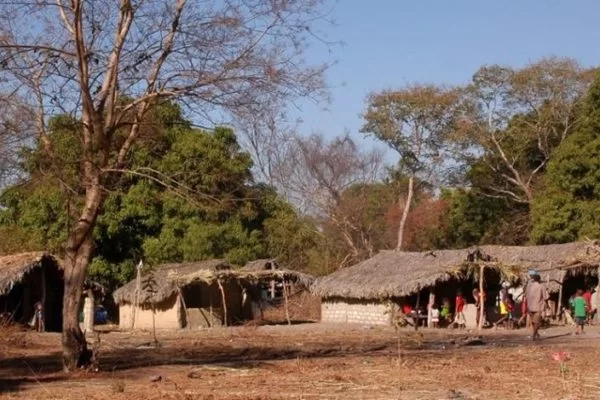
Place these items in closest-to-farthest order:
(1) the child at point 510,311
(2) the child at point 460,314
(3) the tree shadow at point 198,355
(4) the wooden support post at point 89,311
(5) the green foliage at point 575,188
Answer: (3) the tree shadow at point 198,355, (1) the child at point 510,311, (4) the wooden support post at point 89,311, (2) the child at point 460,314, (5) the green foliage at point 575,188

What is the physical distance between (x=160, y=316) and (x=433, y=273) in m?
10.7

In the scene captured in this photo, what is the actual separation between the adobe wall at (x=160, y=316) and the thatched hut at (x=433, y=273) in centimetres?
503

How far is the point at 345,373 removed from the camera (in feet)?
47.6

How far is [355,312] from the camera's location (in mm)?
36938

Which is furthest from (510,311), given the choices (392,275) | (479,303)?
(392,275)

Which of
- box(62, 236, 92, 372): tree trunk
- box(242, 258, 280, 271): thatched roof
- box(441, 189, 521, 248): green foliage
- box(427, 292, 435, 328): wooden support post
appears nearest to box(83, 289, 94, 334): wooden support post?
box(242, 258, 280, 271): thatched roof

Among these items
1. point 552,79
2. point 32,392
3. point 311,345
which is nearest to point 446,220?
point 552,79

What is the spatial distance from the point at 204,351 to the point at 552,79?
25879mm

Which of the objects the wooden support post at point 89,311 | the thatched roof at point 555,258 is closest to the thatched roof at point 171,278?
the wooden support post at point 89,311

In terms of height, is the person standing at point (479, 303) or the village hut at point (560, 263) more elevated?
the village hut at point (560, 263)

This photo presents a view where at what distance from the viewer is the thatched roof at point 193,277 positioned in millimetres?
35656

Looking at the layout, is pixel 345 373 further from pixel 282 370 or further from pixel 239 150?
pixel 239 150

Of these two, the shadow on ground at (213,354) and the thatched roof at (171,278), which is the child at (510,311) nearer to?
the shadow on ground at (213,354)

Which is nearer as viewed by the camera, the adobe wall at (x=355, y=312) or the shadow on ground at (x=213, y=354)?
the shadow on ground at (x=213, y=354)
